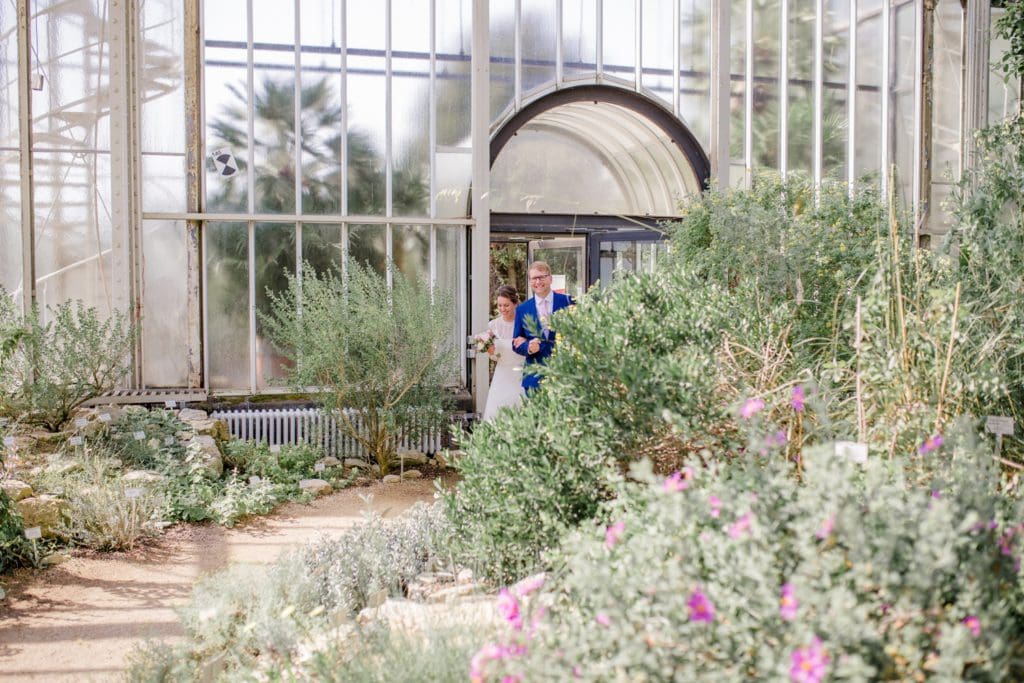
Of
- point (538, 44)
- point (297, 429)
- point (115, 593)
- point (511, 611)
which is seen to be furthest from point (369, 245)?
point (511, 611)

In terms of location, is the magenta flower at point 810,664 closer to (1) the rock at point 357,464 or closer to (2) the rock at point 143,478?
(2) the rock at point 143,478

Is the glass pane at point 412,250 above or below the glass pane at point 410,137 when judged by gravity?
below

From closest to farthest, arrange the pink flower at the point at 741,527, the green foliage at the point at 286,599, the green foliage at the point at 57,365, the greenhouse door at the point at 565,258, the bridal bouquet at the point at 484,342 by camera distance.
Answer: the pink flower at the point at 741,527, the green foliage at the point at 286,599, the bridal bouquet at the point at 484,342, the green foliage at the point at 57,365, the greenhouse door at the point at 565,258

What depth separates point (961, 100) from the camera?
10.7 m

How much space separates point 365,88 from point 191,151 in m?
1.71

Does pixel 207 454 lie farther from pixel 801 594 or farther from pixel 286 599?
pixel 801 594

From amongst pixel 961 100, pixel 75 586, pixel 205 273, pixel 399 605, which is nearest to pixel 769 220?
pixel 399 605

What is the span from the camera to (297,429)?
Answer: 834 cm

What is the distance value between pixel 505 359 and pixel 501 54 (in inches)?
151

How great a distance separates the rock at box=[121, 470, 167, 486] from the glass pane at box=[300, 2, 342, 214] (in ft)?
10.4

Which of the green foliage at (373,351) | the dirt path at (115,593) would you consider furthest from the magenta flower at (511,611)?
the green foliage at (373,351)

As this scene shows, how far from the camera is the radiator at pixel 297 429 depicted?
8234 millimetres

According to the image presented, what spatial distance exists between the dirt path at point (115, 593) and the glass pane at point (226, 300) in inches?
96.5

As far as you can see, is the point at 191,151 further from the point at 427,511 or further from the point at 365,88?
the point at 427,511
